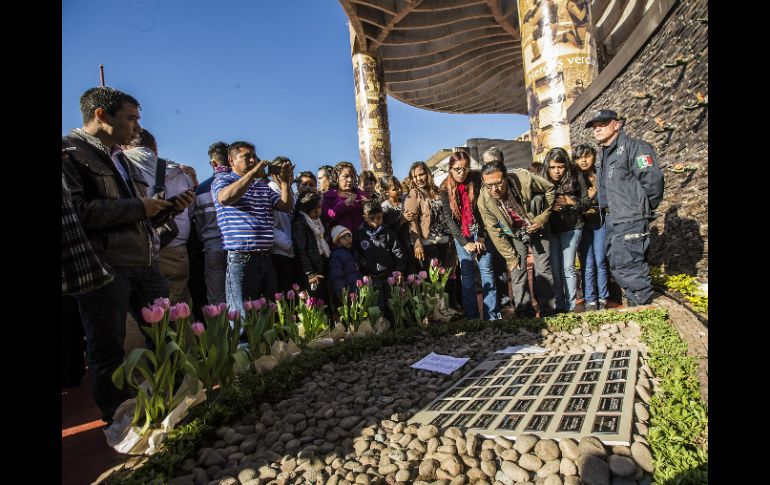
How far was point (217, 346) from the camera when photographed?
230cm

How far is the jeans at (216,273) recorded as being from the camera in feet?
12.0

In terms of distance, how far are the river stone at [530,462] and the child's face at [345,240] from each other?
9.76 ft

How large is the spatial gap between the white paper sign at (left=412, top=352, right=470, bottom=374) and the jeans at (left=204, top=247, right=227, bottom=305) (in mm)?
1920

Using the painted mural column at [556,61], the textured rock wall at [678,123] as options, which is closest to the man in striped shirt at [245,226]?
the textured rock wall at [678,123]

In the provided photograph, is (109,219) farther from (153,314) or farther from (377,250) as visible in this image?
(377,250)

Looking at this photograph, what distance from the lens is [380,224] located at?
4371 mm

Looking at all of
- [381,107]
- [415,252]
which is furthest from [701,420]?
[381,107]

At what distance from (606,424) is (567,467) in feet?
1.14

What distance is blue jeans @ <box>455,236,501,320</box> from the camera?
4223 mm

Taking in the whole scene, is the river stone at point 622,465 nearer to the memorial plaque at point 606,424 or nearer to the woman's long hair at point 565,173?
the memorial plaque at point 606,424

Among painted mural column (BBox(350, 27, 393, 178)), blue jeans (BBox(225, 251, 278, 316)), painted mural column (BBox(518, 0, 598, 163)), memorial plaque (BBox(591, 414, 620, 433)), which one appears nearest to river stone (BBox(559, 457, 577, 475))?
memorial plaque (BBox(591, 414, 620, 433))

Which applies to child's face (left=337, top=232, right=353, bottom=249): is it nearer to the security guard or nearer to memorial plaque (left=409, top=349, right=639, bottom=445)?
memorial plaque (left=409, top=349, right=639, bottom=445)

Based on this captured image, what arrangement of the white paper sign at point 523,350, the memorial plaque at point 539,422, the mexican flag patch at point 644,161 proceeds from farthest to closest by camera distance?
the mexican flag patch at point 644,161 < the white paper sign at point 523,350 < the memorial plaque at point 539,422
